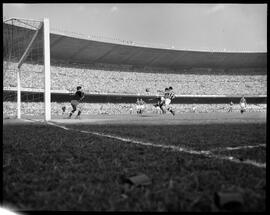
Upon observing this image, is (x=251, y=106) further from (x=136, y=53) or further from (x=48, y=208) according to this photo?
(x=48, y=208)

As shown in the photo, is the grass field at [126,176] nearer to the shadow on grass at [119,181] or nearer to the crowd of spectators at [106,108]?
the shadow on grass at [119,181]

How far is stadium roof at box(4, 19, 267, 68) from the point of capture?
1797 inches

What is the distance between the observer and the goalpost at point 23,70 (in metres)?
18.8

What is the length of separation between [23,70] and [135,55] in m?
18.0

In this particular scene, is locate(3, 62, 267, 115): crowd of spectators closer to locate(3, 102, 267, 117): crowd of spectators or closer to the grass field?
locate(3, 102, 267, 117): crowd of spectators

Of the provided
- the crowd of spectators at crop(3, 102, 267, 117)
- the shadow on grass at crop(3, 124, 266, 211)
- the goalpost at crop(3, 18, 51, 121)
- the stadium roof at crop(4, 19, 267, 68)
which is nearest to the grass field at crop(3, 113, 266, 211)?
the shadow on grass at crop(3, 124, 266, 211)

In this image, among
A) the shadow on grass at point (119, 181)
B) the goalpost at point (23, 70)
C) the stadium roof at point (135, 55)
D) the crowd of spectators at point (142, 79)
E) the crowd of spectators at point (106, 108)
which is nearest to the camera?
the shadow on grass at point (119, 181)

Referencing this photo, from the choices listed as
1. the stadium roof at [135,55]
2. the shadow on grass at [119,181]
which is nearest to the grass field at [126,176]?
the shadow on grass at [119,181]

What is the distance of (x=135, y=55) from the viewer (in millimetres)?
52688

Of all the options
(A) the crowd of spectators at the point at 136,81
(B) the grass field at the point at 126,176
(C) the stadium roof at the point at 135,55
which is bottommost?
(B) the grass field at the point at 126,176

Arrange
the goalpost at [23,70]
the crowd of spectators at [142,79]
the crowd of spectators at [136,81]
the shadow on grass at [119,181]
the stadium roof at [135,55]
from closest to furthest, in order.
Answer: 1. the shadow on grass at [119,181]
2. the goalpost at [23,70]
3. the crowd of spectators at [136,81]
4. the crowd of spectators at [142,79]
5. the stadium roof at [135,55]

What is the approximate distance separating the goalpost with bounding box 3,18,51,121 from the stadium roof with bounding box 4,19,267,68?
16.2 ft

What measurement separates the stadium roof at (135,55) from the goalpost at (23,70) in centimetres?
493

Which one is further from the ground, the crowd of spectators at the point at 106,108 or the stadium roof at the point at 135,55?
the stadium roof at the point at 135,55
